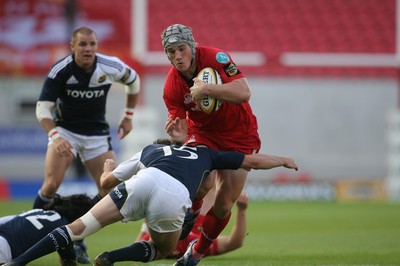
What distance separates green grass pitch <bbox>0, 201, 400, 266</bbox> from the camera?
7.66 m

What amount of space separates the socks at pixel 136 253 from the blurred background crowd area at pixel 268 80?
35.3 feet

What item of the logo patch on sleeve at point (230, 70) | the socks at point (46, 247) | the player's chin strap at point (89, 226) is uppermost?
the logo patch on sleeve at point (230, 70)

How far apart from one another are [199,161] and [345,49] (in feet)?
51.4

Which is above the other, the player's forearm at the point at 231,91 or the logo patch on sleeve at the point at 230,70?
the logo patch on sleeve at the point at 230,70

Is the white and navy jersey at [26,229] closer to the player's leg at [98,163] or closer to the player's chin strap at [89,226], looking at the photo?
the player's chin strap at [89,226]

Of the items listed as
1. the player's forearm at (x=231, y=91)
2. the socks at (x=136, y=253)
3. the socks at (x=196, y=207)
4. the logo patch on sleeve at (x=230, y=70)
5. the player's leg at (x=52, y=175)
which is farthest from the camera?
the player's leg at (x=52, y=175)

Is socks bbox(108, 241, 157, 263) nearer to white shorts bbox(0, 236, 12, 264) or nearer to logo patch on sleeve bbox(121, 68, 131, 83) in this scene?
white shorts bbox(0, 236, 12, 264)

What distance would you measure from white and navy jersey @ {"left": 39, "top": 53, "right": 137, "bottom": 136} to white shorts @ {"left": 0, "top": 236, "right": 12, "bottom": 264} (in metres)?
2.21

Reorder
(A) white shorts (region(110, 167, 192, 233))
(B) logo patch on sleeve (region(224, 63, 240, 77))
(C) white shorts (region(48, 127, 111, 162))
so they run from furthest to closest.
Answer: (C) white shorts (region(48, 127, 111, 162)), (B) logo patch on sleeve (region(224, 63, 240, 77)), (A) white shorts (region(110, 167, 192, 233))

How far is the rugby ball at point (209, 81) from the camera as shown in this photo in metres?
6.46

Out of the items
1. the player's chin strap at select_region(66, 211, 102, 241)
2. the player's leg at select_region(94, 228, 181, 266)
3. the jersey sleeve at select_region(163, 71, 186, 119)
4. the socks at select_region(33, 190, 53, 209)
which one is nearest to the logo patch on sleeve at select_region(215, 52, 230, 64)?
the jersey sleeve at select_region(163, 71, 186, 119)

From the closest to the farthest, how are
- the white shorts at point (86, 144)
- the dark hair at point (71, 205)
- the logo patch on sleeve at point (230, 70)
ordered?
1. the logo patch on sleeve at point (230, 70)
2. the dark hair at point (71, 205)
3. the white shorts at point (86, 144)

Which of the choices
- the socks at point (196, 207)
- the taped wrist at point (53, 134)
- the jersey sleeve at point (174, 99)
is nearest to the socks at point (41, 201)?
the taped wrist at point (53, 134)

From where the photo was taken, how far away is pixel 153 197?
5668mm
